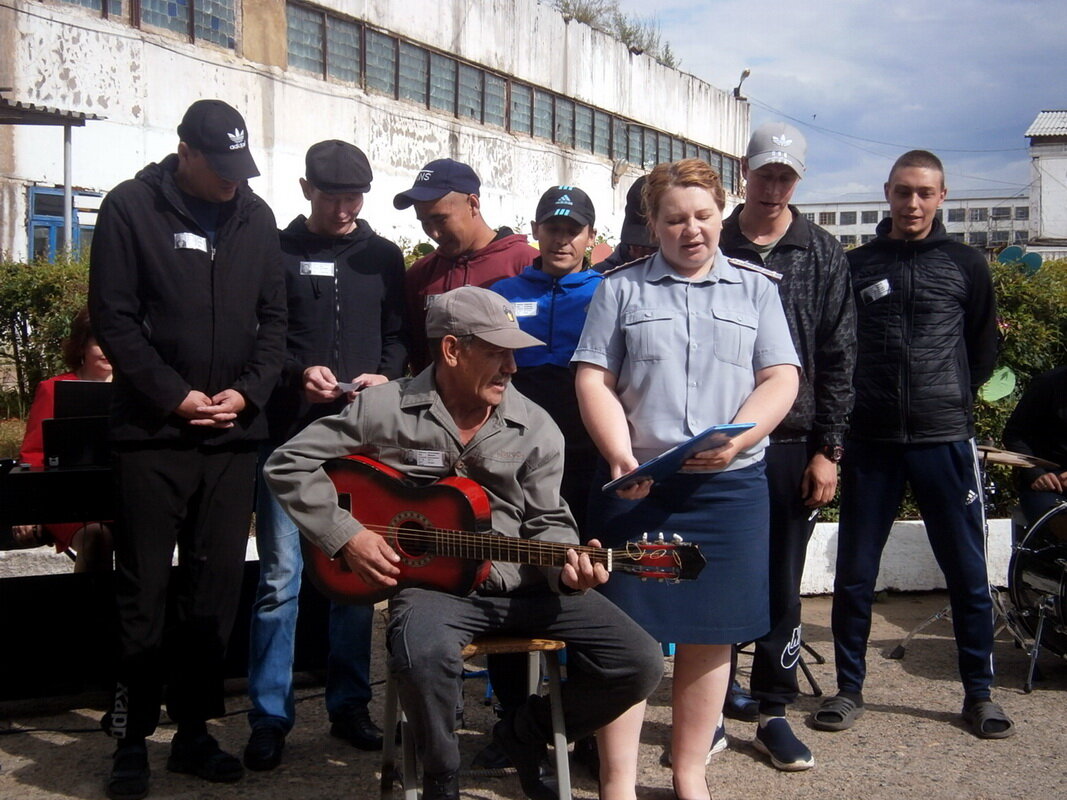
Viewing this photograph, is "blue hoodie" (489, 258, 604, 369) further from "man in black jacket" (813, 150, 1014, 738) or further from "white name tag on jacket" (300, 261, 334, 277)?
"man in black jacket" (813, 150, 1014, 738)

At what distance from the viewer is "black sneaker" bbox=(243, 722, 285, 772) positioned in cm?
400

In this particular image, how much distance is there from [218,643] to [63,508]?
0.82 meters

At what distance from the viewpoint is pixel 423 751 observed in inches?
127

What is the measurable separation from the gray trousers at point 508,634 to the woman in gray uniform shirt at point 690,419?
147 millimetres

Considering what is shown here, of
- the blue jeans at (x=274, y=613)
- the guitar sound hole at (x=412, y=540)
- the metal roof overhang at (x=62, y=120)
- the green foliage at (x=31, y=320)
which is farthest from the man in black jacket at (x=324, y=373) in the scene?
the metal roof overhang at (x=62, y=120)

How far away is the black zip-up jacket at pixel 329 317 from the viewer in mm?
4262

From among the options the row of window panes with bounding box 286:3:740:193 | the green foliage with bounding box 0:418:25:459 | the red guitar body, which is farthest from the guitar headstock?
the row of window panes with bounding box 286:3:740:193

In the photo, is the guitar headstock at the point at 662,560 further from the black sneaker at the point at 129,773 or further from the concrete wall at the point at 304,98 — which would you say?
the concrete wall at the point at 304,98

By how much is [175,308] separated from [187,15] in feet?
53.9

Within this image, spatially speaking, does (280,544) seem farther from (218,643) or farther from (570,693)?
(570,693)

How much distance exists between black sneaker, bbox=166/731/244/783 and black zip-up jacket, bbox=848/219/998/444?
277 centimetres

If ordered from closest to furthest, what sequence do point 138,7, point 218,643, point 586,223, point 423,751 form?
point 423,751, point 218,643, point 586,223, point 138,7

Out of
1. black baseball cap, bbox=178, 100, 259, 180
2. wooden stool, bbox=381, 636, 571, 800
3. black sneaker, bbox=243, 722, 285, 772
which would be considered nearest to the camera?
wooden stool, bbox=381, 636, 571, 800

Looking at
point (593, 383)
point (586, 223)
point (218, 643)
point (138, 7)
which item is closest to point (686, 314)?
point (593, 383)
